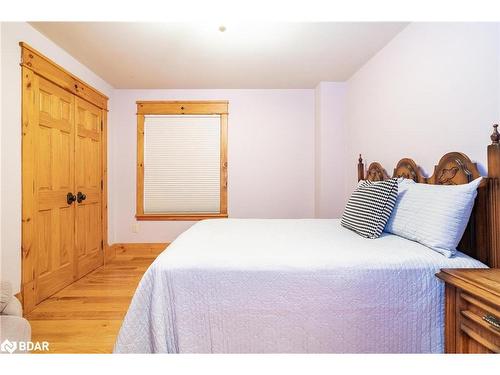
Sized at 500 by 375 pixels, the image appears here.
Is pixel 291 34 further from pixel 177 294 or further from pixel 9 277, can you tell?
pixel 9 277

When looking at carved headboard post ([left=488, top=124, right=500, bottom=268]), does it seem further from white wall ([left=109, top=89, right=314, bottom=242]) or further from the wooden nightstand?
white wall ([left=109, top=89, right=314, bottom=242])

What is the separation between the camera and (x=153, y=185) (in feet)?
13.0

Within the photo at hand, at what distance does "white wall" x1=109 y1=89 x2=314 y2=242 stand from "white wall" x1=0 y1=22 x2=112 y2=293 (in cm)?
174

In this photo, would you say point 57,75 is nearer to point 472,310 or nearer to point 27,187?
point 27,187

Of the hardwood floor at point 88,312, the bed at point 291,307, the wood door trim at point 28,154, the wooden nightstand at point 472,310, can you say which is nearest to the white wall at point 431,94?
the wooden nightstand at point 472,310

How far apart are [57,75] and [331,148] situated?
11.0 ft

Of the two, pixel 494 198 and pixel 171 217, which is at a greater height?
pixel 494 198

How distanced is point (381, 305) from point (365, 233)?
0.56 metres

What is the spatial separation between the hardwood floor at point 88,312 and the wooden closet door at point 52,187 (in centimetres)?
21

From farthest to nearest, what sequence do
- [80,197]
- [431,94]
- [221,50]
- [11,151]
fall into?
[80,197]
[221,50]
[11,151]
[431,94]

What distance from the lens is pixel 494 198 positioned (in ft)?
4.65

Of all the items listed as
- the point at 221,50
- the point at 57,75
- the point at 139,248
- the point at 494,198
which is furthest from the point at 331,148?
the point at 57,75

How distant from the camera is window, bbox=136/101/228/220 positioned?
3922 millimetres

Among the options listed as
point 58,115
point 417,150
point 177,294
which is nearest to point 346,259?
point 177,294
